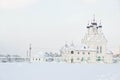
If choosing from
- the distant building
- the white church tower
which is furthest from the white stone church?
the distant building

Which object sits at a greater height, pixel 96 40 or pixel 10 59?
pixel 96 40

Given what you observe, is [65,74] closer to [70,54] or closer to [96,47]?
[70,54]

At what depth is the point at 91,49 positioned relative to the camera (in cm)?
226

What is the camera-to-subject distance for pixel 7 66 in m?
2.16

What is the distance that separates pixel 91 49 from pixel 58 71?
0.35 metres

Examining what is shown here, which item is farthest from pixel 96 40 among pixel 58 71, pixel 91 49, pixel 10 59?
pixel 10 59

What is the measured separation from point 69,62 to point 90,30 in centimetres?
35

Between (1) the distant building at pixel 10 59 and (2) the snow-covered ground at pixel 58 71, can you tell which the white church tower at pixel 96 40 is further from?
(1) the distant building at pixel 10 59

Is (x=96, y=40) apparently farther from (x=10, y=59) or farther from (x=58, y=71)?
(x=10, y=59)

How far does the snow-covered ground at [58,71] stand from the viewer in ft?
7.14

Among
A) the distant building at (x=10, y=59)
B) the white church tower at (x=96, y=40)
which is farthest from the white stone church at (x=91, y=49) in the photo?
the distant building at (x=10, y=59)

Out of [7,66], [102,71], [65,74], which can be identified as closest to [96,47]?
[102,71]

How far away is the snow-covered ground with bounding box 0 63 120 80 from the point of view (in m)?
2.18

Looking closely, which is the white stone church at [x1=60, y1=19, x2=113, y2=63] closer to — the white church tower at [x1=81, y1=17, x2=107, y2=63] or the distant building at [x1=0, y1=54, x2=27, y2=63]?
the white church tower at [x1=81, y1=17, x2=107, y2=63]
